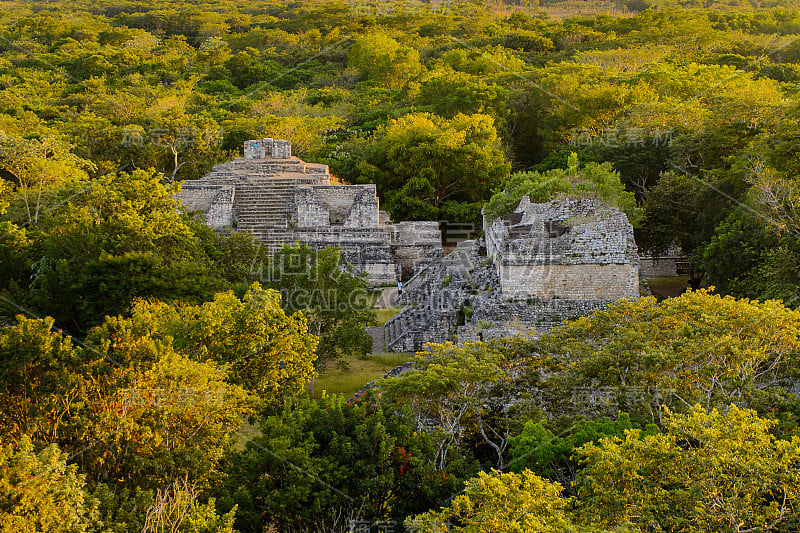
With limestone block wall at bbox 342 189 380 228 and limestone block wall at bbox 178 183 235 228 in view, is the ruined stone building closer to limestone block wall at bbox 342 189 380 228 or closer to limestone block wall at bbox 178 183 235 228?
limestone block wall at bbox 342 189 380 228

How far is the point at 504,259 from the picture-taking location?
656 inches

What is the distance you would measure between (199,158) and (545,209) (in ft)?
65.8

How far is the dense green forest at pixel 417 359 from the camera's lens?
8242 mm

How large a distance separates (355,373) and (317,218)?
887 cm

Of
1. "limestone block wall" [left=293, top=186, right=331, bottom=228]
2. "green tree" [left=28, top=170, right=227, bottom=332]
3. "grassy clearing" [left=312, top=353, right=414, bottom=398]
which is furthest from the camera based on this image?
"limestone block wall" [left=293, top=186, right=331, bottom=228]

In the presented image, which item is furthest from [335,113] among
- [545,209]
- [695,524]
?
[695,524]

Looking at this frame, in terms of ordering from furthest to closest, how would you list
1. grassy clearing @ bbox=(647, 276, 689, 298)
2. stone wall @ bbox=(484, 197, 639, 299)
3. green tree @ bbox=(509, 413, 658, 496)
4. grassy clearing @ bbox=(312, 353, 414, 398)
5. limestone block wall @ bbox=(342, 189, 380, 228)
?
limestone block wall @ bbox=(342, 189, 380, 228)
grassy clearing @ bbox=(647, 276, 689, 298)
stone wall @ bbox=(484, 197, 639, 299)
grassy clearing @ bbox=(312, 353, 414, 398)
green tree @ bbox=(509, 413, 658, 496)

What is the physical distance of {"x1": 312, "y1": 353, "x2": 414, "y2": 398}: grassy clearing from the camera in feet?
53.8

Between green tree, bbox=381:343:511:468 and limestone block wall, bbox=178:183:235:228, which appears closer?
green tree, bbox=381:343:511:468

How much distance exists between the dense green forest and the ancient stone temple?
3735 millimetres

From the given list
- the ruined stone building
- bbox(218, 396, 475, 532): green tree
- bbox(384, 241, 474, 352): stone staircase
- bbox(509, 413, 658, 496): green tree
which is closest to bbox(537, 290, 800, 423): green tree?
bbox(509, 413, 658, 496): green tree

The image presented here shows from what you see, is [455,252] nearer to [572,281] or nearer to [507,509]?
[572,281]

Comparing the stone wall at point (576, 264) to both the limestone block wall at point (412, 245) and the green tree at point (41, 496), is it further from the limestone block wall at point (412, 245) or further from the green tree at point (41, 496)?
the green tree at point (41, 496)

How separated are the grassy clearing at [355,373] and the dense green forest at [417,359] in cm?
60
